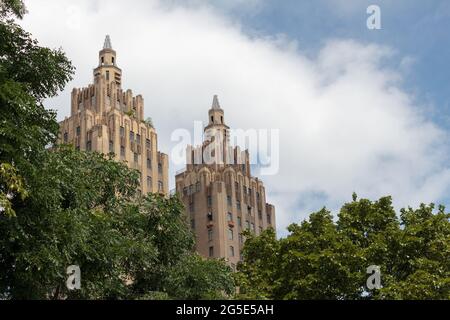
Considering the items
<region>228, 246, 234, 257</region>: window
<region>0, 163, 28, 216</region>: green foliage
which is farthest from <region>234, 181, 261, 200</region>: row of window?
<region>0, 163, 28, 216</region>: green foliage

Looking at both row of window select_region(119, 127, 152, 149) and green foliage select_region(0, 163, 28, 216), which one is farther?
row of window select_region(119, 127, 152, 149)

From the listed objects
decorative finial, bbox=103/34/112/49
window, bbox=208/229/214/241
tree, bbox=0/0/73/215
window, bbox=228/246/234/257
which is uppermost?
decorative finial, bbox=103/34/112/49

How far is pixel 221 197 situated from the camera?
9069 centimetres

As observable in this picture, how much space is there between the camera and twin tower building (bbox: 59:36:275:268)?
3329 inches

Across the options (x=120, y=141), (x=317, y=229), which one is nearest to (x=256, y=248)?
(x=317, y=229)

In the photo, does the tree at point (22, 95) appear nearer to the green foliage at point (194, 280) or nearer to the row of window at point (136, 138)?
the green foliage at point (194, 280)

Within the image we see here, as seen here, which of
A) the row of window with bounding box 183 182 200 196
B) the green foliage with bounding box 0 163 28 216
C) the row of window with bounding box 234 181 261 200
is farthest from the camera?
the row of window with bounding box 234 181 261 200

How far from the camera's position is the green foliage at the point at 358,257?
90.0 ft

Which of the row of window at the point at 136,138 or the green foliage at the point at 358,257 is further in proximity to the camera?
the row of window at the point at 136,138

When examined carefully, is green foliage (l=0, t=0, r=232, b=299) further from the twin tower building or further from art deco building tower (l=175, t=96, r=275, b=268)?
art deco building tower (l=175, t=96, r=275, b=268)

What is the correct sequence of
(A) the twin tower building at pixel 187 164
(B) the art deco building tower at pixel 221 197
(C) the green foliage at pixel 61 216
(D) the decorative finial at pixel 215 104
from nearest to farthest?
(C) the green foliage at pixel 61 216, (A) the twin tower building at pixel 187 164, (B) the art deco building tower at pixel 221 197, (D) the decorative finial at pixel 215 104

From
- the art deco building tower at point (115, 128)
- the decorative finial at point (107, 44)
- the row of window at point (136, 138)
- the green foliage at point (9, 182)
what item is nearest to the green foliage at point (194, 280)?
the green foliage at point (9, 182)
